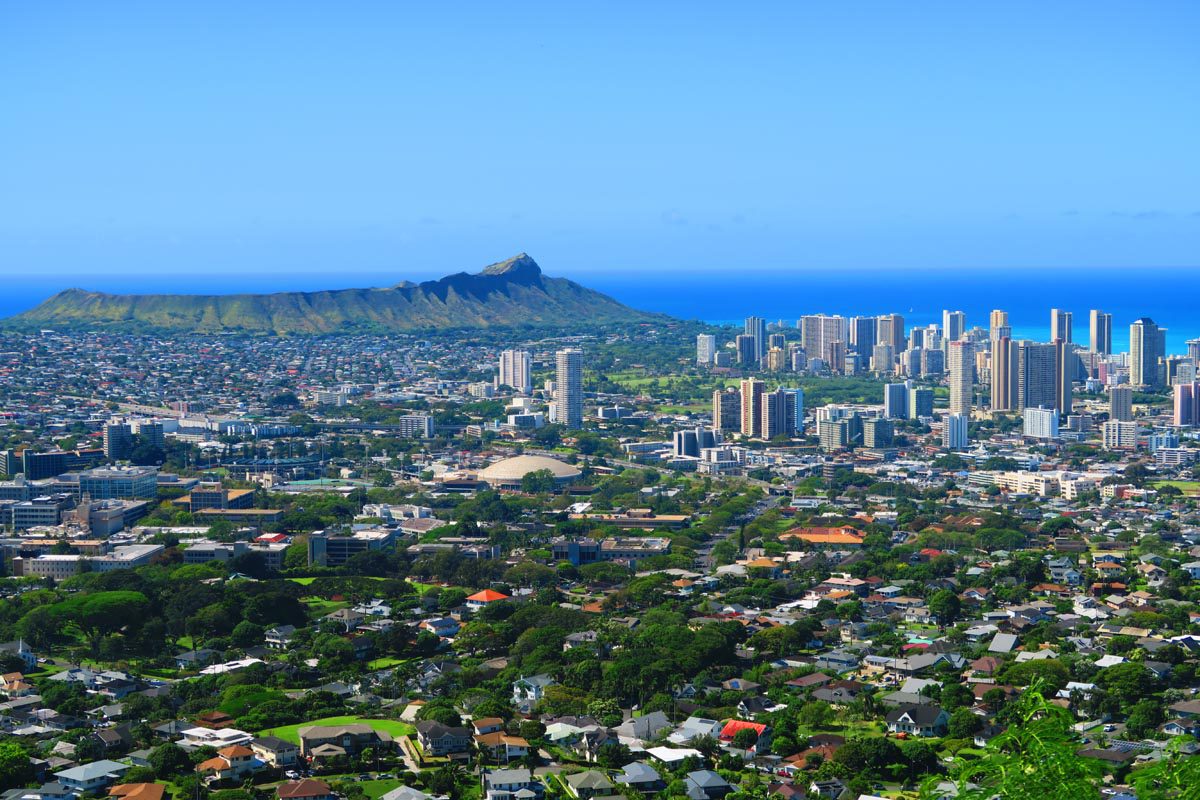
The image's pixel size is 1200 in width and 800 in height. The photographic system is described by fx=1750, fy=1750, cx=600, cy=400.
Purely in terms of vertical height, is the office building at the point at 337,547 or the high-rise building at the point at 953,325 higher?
the high-rise building at the point at 953,325

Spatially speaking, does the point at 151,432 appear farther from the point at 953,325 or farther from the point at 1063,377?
the point at 953,325

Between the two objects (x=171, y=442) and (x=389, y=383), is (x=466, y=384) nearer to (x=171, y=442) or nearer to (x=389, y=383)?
(x=389, y=383)

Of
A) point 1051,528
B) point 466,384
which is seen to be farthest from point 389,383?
point 1051,528

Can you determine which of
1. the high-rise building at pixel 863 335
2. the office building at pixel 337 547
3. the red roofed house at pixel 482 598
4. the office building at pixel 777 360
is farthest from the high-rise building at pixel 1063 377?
the red roofed house at pixel 482 598

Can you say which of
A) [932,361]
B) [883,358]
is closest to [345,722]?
[932,361]

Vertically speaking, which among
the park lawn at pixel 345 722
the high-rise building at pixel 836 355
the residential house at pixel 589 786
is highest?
the high-rise building at pixel 836 355

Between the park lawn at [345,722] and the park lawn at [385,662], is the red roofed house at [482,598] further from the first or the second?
the park lawn at [345,722]

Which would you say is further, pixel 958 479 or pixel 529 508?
pixel 958 479
